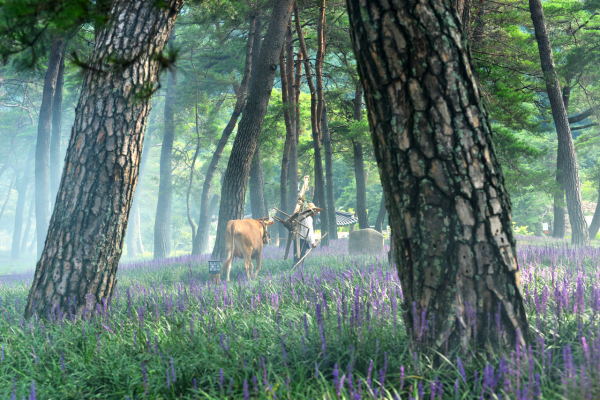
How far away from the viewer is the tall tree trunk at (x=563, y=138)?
37.0 ft

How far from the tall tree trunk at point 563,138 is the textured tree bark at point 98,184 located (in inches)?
440

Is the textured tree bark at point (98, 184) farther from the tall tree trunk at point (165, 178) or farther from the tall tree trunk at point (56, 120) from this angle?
the tall tree trunk at point (165, 178)

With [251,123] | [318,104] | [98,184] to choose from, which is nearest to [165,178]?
[318,104]

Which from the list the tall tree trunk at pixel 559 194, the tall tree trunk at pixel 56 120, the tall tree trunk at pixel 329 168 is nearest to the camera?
the tall tree trunk at pixel 559 194

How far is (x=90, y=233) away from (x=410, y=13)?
3.99 m

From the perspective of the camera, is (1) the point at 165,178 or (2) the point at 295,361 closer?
(2) the point at 295,361

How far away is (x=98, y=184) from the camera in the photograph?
14.7 feet

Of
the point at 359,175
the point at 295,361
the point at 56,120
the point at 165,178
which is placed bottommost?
the point at 295,361

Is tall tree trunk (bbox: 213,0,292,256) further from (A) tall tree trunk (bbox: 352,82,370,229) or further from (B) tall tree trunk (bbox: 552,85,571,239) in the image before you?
(B) tall tree trunk (bbox: 552,85,571,239)

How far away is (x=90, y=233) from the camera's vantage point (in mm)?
4441

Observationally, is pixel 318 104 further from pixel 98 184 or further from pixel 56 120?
pixel 98 184

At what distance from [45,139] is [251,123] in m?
12.5

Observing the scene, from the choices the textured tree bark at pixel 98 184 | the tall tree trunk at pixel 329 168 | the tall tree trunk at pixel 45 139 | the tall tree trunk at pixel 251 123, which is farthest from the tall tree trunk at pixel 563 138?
the tall tree trunk at pixel 45 139

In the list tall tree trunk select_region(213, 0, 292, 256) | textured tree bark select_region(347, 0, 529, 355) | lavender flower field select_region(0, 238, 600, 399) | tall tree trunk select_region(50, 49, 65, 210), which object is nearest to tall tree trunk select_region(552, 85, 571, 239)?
tall tree trunk select_region(213, 0, 292, 256)
